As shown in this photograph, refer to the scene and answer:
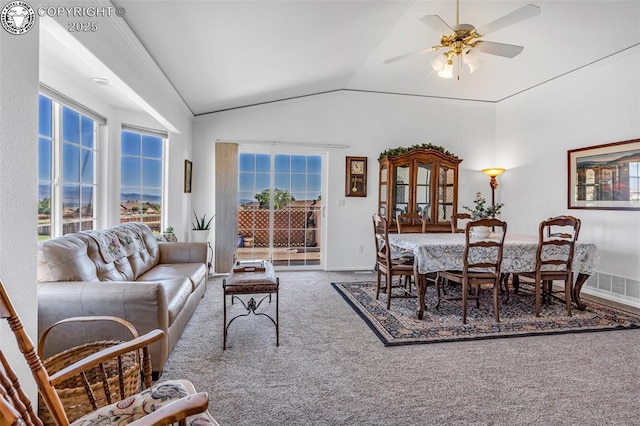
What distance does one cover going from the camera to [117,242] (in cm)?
307

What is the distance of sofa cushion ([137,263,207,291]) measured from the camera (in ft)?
10.5

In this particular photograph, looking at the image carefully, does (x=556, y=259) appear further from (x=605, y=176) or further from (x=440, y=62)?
(x=440, y=62)

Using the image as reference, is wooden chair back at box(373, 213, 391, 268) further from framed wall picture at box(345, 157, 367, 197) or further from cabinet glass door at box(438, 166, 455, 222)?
cabinet glass door at box(438, 166, 455, 222)

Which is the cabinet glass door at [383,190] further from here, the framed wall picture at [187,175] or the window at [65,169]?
the window at [65,169]

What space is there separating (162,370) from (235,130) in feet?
12.6

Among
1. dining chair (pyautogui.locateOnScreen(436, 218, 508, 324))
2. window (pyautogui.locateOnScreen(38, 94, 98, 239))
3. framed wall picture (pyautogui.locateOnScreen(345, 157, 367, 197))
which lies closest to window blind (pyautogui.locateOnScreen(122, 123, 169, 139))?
window (pyautogui.locateOnScreen(38, 94, 98, 239))

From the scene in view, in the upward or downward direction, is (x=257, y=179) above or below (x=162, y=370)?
above

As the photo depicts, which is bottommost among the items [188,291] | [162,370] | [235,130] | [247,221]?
[162,370]

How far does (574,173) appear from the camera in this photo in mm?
4516

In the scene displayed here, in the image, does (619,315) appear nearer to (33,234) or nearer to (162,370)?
(162,370)

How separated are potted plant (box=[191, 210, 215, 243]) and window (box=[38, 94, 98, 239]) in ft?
4.40

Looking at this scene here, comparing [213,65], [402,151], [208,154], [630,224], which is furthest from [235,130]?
[630,224]

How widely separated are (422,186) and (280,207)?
2215 millimetres

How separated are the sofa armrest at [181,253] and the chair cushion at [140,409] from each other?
2675 mm
